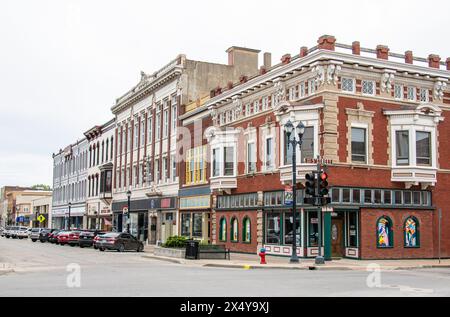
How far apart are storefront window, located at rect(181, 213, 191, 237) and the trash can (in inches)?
698

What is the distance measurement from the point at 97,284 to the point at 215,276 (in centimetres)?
483

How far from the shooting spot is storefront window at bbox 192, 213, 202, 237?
45.5m

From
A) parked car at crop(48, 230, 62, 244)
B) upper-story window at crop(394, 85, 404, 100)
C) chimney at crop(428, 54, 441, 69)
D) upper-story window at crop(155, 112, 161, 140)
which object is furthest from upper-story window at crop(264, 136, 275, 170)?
parked car at crop(48, 230, 62, 244)

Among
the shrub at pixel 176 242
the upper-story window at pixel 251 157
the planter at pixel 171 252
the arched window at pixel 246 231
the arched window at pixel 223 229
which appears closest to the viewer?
the planter at pixel 171 252

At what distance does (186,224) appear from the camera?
1889 inches

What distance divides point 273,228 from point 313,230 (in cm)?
378

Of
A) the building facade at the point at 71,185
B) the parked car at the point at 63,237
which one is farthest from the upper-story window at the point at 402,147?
the building facade at the point at 71,185

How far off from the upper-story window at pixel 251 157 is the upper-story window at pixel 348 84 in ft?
26.4

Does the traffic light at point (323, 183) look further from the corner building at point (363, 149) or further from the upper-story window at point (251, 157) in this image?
the upper-story window at point (251, 157)

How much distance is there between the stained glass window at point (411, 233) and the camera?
31938mm

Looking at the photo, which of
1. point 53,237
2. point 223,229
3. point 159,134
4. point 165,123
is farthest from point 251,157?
point 53,237

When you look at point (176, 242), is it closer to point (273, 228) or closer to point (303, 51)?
point (273, 228)
